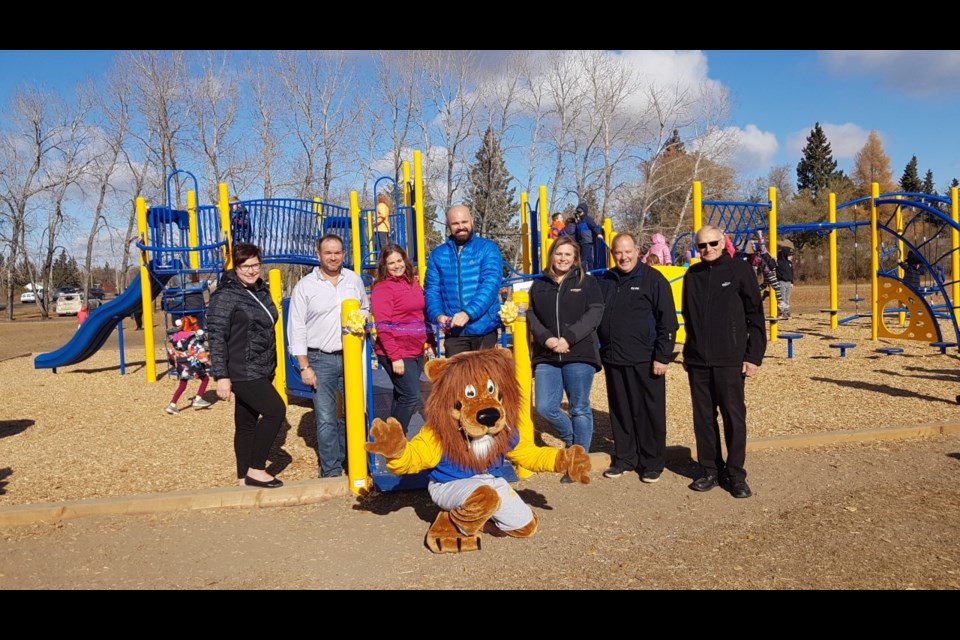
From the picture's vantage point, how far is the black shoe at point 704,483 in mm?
5273

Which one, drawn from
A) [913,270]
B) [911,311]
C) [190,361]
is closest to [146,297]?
[190,361]

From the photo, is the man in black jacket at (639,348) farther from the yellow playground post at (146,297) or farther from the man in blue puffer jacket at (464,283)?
the yellow playground post at (146,297)

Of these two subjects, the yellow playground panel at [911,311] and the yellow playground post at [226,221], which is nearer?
the yellow playground post at [226,221]

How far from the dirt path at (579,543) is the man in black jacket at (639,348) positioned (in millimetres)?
316

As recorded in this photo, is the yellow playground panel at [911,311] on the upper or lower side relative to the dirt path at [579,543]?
upper

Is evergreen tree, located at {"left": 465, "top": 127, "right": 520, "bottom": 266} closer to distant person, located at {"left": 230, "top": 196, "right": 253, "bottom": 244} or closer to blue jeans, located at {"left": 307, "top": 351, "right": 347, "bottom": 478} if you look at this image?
distant person, located at {"left": 230, "top": 196, "right": 253, "bottom": 244}

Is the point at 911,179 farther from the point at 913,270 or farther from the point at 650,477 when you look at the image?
the point at 650,477

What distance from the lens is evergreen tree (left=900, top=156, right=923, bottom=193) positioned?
76.1 metres

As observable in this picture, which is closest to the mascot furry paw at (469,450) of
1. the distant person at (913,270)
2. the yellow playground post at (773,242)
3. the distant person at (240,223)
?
the distant person at (240,223)

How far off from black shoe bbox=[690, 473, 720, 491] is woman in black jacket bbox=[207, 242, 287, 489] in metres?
3.07

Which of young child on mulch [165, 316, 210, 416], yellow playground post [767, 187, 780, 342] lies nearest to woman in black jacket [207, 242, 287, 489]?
young child on mulch [165, 316, 210, 416]

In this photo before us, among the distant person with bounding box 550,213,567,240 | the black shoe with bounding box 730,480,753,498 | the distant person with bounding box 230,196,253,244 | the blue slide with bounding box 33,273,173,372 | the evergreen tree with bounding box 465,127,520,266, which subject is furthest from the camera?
the evergreen tree with bounding box 465,127,520,266

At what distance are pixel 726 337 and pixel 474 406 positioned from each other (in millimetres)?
2133

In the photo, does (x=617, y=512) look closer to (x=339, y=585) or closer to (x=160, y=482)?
(x=339, y=585)
